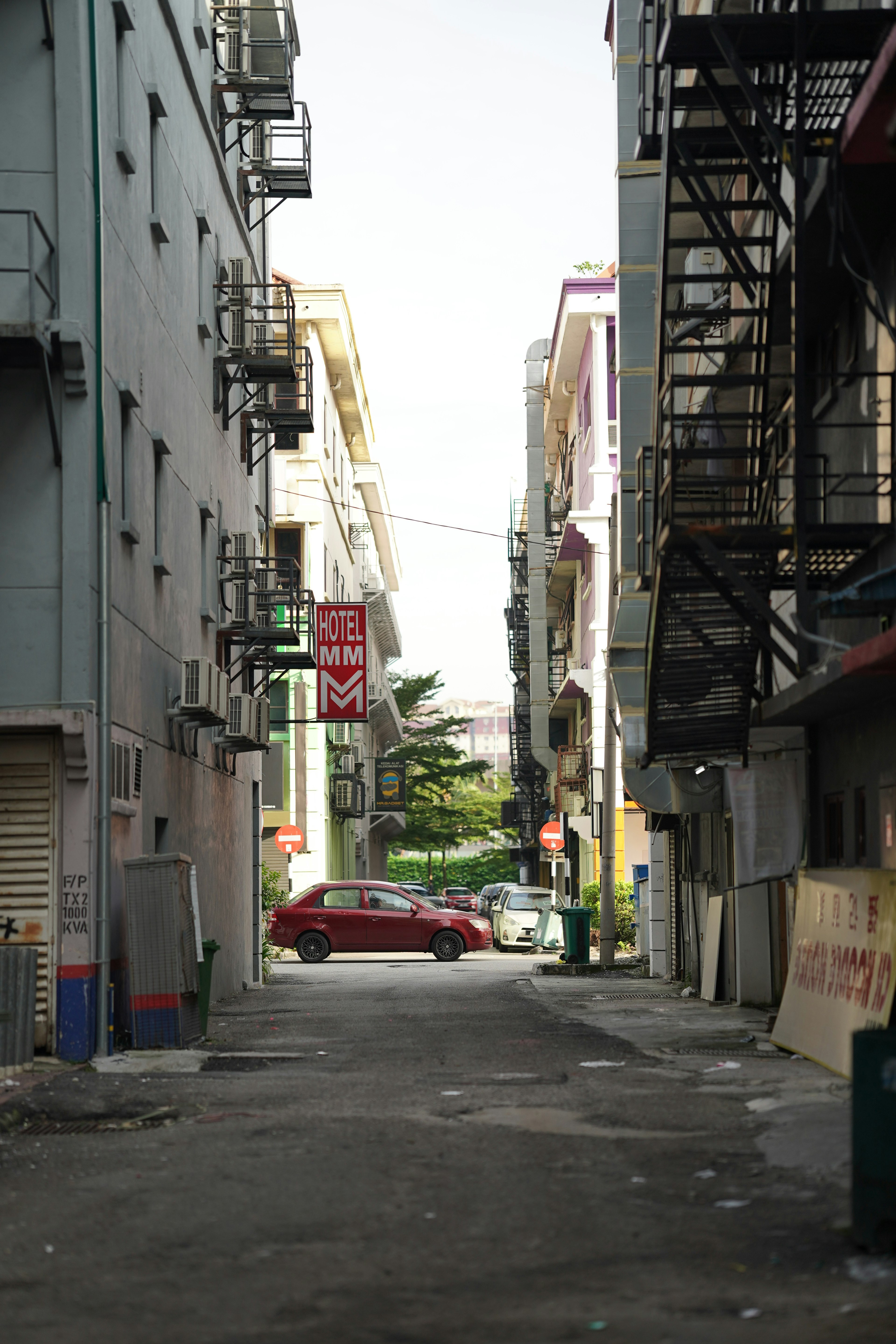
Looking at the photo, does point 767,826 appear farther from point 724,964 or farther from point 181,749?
point 181,749

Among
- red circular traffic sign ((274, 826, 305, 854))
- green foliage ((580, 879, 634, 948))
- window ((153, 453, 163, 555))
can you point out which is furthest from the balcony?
red circular traffic sign ((274, 826, 305, 854))

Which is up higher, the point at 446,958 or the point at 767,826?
the point at 767,826

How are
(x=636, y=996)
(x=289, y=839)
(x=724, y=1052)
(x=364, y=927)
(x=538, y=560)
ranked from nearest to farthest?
(x=724, y=1052) < (x=636, y=996) < (x=364, y=927) < (x=289, y=839) < (x=538, y=560)

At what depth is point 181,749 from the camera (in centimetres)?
2000

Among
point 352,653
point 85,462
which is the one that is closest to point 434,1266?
point 85,462

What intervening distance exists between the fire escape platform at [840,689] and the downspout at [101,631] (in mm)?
5856

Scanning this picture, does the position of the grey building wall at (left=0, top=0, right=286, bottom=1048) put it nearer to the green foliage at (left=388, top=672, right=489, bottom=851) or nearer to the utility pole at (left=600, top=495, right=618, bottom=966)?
the utility pole at (left=600, top=495, right=618, bottom=966)

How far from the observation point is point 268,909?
1342 inches

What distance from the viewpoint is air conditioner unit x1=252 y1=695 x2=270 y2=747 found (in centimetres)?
2375

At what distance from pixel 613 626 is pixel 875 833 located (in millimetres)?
14157

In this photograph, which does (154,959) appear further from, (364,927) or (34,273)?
(364,927)

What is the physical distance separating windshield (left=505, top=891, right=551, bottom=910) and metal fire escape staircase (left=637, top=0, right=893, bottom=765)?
25.1 metres

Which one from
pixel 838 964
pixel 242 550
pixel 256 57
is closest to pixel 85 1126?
pixel 838 964

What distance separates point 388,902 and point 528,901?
804cm
